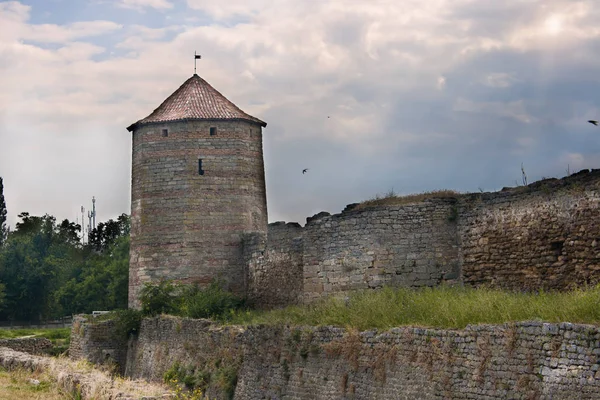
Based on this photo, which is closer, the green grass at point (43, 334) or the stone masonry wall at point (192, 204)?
the stone masonry wall at point (192, 204)

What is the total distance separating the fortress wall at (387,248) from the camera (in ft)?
58.1

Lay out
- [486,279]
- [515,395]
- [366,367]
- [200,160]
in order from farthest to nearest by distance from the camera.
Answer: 1. [200,160]
2. [486,279]
3. [366,367]
4. [515,395]

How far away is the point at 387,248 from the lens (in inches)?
711

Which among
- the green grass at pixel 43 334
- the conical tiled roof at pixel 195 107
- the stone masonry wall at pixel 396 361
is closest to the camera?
the stone masonry wall at pixel 396 361

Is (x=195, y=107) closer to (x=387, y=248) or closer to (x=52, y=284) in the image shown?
(x=387, y=248)

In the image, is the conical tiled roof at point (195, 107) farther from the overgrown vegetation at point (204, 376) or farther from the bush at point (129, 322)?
the overgrown vegetation at point (204, 376)

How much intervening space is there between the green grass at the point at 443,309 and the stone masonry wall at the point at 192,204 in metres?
6.47

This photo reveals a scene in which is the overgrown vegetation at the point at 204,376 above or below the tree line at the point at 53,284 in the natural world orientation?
below

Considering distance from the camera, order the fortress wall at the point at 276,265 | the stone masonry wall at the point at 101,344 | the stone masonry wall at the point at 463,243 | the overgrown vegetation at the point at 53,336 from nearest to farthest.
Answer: the stone masonry wall at the point at 463,243, the fortress wall at the point at 276,265, the stone masonry wall at the point at 101,344, the overgrown vegetation at the point at 53,336

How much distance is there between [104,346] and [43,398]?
1029 centimetres

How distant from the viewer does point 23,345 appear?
31.0 meters

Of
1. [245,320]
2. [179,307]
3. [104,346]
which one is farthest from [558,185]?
[104,346]

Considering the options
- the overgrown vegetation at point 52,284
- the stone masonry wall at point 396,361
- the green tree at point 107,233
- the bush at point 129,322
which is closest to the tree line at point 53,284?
the overgrown vegetation at point 52,284

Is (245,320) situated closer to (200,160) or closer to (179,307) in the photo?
(179,307)
